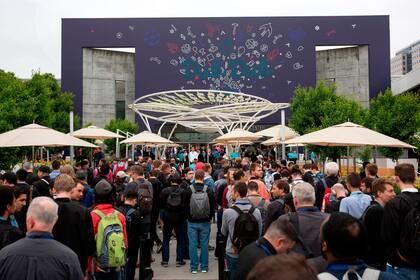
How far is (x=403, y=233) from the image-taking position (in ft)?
15.1

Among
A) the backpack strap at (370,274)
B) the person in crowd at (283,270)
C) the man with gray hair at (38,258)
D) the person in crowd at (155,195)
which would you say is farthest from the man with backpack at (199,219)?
the person in crowd at (283,270)

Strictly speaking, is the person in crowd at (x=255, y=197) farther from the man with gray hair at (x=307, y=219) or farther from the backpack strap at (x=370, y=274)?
the backpack strap at (x=370, y=274)

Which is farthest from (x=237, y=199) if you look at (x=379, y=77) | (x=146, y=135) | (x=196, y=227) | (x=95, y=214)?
(x=379, y=77)

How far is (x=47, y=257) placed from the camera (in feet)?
11.5

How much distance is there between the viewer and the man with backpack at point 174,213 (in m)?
9.50

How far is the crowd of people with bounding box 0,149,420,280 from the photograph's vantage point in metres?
3.14

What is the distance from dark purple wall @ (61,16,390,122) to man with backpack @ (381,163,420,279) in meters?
50.8

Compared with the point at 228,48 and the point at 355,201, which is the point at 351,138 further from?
the point at 228,48

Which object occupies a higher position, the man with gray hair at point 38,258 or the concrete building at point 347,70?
the concrete building at point 347,70

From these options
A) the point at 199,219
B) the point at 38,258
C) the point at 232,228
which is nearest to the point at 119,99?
the point at 199,219

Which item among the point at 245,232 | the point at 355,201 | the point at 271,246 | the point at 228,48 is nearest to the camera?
the point at 271,246

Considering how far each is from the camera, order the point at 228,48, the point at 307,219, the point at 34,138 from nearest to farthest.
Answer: the point at 307,219, the point at 34,138, the point at 228,48

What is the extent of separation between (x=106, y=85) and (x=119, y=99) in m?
2.59

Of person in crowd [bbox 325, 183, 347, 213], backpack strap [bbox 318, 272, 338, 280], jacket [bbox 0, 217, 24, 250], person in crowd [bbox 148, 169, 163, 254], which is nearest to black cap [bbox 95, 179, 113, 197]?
jacket [bbox 0, 217, 24, 250]
